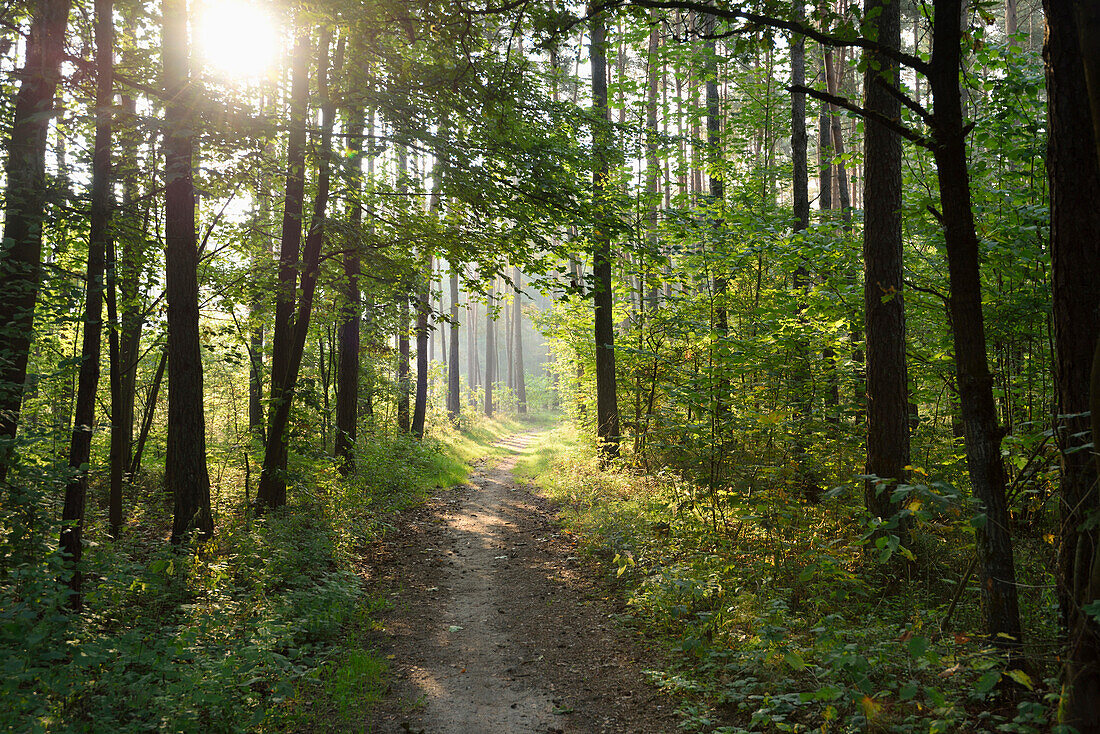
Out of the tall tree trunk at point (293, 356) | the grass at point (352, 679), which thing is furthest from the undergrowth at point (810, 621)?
the tall tree trunk at point (293, 356)

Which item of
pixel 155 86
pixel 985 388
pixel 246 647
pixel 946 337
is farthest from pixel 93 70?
pixel 946 337

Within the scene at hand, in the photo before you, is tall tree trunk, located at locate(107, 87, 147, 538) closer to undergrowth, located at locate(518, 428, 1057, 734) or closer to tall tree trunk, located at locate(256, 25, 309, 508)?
tall tree trunk, located at locate(256, 25, 309, 508)

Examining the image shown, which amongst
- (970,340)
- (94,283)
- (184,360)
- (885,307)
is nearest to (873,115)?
(970,340)

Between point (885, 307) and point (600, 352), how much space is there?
7662mm

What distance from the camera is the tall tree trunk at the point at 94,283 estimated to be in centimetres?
540

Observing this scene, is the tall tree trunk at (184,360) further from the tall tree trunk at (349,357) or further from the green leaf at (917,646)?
the green leaf at (917,646)

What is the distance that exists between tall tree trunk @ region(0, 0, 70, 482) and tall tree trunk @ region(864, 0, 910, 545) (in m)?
7.58

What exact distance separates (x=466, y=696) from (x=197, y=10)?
27.7ft

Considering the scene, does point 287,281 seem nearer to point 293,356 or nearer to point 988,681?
point 293,356

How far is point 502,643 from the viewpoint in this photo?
5.89 meters

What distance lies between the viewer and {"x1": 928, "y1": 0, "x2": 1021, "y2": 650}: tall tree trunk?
10.0 feet

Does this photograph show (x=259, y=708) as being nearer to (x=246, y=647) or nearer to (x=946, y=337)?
(x=246, y=647)

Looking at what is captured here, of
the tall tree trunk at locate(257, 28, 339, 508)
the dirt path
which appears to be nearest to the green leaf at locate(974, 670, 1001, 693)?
the dirt path

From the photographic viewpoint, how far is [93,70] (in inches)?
257
